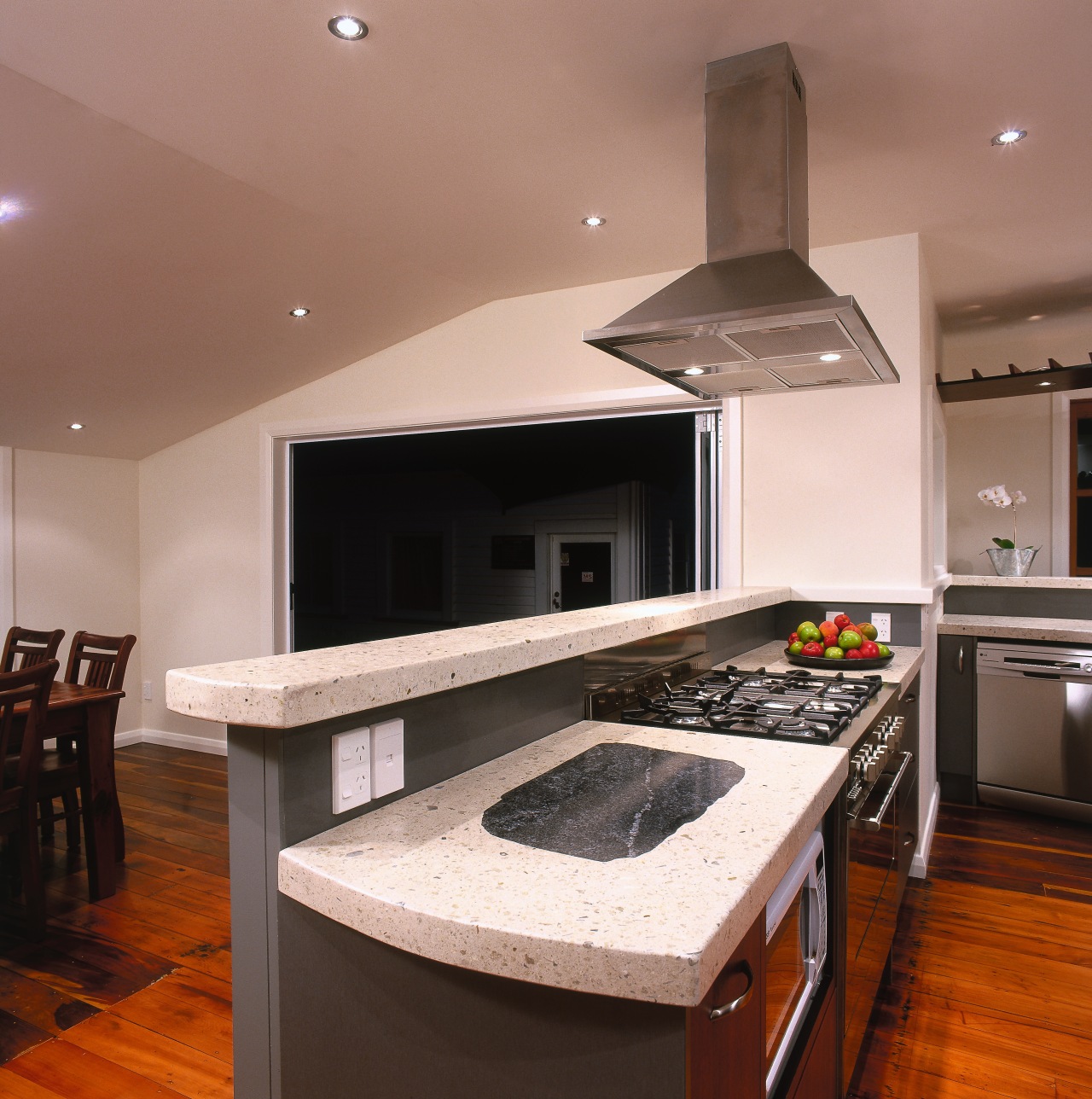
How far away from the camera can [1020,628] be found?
3.77 meters

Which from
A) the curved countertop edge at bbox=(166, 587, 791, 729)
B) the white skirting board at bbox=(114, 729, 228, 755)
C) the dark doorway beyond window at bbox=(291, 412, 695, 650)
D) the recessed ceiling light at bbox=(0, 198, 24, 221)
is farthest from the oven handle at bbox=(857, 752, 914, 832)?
the white skirting board at bbox=(114, 729, 228, 755)

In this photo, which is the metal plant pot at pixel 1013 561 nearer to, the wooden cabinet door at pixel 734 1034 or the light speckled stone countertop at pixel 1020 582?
the light speckled stone countertop at pixel 1020 582

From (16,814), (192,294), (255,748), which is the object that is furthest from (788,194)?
(16,814)

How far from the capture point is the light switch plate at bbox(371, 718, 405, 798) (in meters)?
1.16

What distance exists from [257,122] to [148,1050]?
2.61m

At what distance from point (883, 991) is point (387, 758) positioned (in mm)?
2009

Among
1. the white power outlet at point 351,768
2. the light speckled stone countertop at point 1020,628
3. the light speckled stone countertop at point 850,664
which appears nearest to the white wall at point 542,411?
the light speckled stone countertop at point 850,664

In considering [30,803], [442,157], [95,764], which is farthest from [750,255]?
[95,764]

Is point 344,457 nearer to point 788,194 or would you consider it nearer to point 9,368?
point 9,368

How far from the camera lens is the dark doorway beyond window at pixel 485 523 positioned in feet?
14.4

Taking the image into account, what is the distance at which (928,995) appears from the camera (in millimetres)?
2350

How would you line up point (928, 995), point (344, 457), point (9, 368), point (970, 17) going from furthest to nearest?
1. point (344, 457)
2. point (9, 368)
3. point (928, 995)
4. point (970, 17)

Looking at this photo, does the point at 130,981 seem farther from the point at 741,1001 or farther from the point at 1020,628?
the point at 1020,628

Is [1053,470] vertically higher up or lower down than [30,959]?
higher up
